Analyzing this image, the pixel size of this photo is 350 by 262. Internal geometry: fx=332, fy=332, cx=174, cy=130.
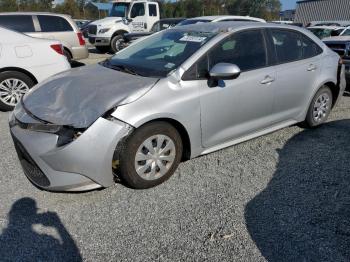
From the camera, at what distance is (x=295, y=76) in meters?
4.18

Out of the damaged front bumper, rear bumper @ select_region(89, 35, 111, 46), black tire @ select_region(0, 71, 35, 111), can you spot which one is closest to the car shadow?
the damaged front bumper

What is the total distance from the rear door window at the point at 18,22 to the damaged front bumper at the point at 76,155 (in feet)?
19.5

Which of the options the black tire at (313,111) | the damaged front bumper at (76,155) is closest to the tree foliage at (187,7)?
the black tire at (313,111)

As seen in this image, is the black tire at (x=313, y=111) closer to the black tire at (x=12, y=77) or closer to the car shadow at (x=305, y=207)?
the car shadow at (x=305, y=207)

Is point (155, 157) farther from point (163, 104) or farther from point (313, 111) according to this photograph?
point (313, 111)

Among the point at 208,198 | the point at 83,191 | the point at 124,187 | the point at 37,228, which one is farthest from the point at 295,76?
the point at 37,228

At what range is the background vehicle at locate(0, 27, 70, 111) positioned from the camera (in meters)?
5.45

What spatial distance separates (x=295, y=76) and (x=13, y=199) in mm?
3470

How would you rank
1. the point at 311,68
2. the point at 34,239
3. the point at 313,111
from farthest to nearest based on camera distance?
1. the point at 313,111
2. the point at 311,68
3. the point at 34,239

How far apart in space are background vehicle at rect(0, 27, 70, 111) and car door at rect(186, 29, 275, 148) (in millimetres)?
3419

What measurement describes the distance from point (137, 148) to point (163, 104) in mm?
475

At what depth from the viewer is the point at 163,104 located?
310cm

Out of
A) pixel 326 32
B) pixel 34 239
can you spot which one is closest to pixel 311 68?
pixel 34 239

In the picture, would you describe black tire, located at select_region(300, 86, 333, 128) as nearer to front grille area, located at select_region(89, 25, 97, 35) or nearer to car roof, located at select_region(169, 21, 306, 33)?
car roof, located at select_region(169, 21, 306, 33)
